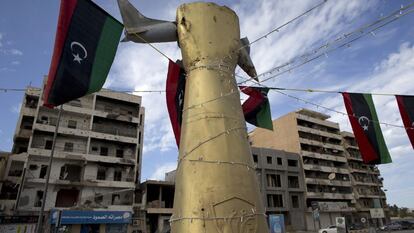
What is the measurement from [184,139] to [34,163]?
94.4ft

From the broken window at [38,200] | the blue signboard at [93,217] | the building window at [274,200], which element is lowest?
the blue signboard at [93,217]

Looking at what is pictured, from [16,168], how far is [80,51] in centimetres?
2818

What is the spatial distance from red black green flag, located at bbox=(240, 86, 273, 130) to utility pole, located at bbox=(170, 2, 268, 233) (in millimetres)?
2031

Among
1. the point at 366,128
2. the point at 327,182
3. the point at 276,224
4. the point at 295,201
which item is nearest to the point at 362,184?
the point at 327,182

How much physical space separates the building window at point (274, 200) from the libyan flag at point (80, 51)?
37.2 meters

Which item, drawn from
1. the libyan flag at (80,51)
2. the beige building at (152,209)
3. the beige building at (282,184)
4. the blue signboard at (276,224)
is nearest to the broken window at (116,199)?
the beige building at (152,209)

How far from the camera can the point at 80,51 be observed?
484 centimetres

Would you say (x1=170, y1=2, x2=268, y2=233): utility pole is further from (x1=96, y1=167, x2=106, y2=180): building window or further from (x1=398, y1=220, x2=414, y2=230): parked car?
(x1=398, y1=220, x2=414, y2=230): parked car

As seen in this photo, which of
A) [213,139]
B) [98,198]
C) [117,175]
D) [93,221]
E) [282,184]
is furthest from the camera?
[282,184]

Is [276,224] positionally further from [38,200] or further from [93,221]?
[38,200]

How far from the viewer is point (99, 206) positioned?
28656 millimetres

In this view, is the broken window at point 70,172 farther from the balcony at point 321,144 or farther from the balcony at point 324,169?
the balcony at point 321,144

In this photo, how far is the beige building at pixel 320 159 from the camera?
1751 inches

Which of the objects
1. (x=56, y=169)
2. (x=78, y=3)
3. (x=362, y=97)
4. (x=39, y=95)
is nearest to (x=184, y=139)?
(x=78, y=3)
